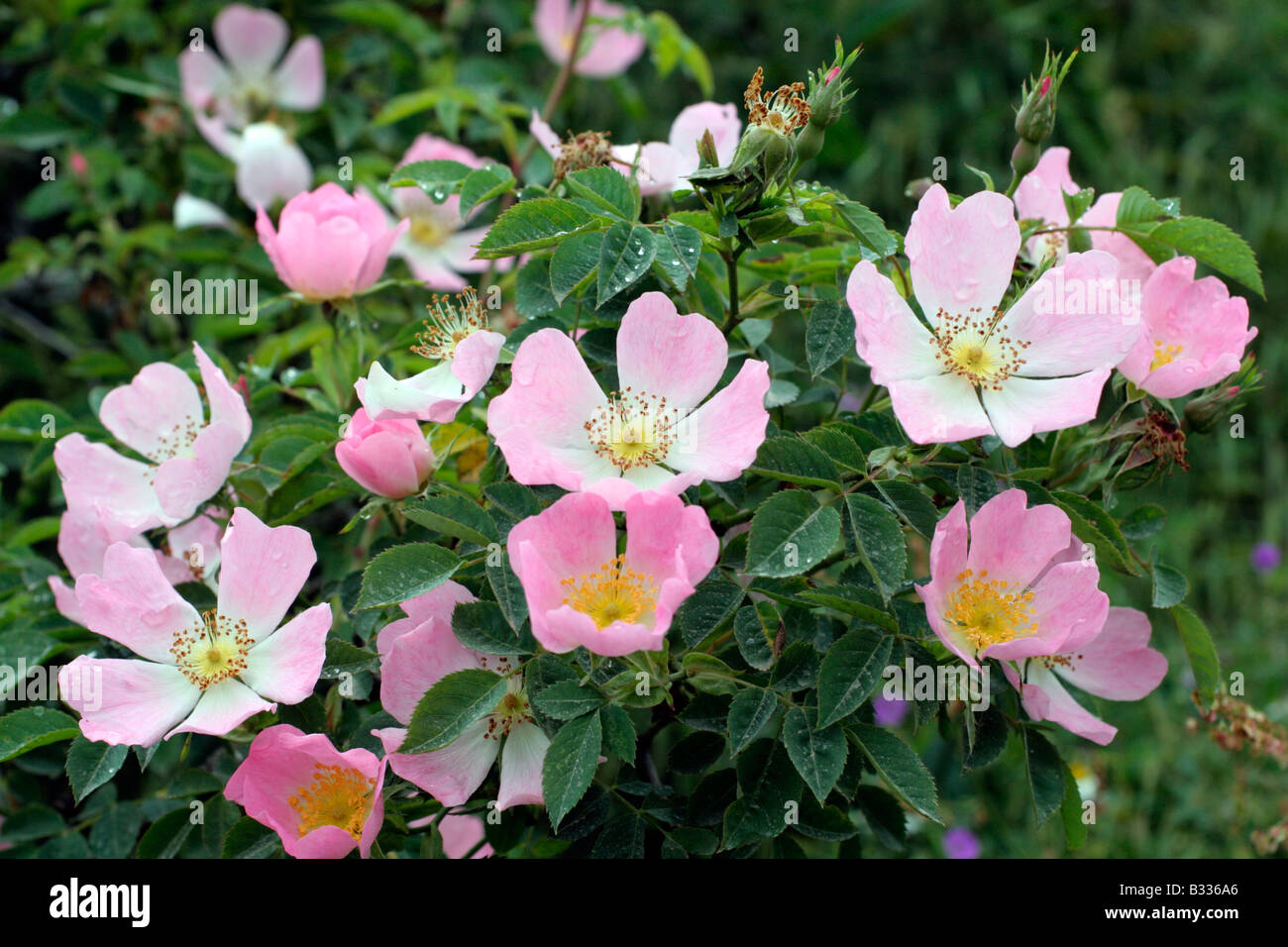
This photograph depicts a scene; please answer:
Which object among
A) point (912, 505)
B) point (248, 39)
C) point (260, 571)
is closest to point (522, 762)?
point (260, 571)

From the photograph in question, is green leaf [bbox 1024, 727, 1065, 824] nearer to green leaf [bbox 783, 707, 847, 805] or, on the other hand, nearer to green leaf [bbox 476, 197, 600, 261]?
green leaf [bbox 783, 707, 847, 805]

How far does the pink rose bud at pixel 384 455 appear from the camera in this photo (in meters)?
0.97

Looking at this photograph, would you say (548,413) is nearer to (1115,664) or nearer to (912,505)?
(912,505)

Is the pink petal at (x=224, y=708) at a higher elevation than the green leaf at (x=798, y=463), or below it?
below

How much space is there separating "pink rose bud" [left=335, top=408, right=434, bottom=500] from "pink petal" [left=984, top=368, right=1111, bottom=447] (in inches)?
18.7

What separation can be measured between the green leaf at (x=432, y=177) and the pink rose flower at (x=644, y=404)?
301 mm

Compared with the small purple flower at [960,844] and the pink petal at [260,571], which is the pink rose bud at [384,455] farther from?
the small purple flower at [960,844]

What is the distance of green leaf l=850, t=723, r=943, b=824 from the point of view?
3.01 feet

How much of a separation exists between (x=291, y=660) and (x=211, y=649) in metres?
0.09

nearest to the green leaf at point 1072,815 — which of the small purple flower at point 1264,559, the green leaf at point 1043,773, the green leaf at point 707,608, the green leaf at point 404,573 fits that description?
the green leaf at point 1043,773

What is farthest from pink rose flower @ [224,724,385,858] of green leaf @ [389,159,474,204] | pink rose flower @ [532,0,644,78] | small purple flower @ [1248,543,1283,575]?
small purple flower @ [1248,543,1283,575]
